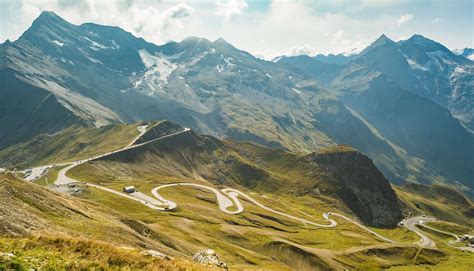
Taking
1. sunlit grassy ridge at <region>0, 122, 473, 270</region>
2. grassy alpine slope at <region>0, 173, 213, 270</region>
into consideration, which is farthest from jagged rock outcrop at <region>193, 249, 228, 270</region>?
sunlit grassy ridge at <region>0, 122, 473, 270</region>

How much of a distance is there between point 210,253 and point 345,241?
158662 millimetres

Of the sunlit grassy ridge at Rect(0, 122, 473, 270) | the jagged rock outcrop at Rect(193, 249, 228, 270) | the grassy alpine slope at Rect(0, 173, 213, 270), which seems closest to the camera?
the grassy alpine slope at Rect(0, 173, 213, 270)

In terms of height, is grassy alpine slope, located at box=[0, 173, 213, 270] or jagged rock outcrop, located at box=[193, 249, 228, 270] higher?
grassy alpine slope, located at box=[0, 173, 213, 270]

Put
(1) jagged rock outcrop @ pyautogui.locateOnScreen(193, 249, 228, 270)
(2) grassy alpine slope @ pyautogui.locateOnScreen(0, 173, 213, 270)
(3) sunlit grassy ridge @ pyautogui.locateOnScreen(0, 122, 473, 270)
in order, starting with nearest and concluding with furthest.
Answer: (2) grassy alpine slope @ pyautogui.locateOnScreen(0, 173, 213, 270)
(3) sunlit grassy ridge @ pyautogui.locateOnScreen(0, 122, 473, 270)
(1) jagged rock outcrop @ pyautogui.locateOnScreen(193, 249, 228, 270)

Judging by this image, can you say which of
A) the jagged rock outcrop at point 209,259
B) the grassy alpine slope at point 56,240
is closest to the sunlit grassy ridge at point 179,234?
the grassy alpine slope at point 56,240

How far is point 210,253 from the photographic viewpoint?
45969 mm

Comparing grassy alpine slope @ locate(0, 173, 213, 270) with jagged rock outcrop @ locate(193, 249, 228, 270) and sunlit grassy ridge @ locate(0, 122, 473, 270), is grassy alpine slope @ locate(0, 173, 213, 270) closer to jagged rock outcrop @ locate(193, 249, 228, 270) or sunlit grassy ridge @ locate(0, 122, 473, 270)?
sunlit grassy ridge @ locate(0, 122, 473, 270)

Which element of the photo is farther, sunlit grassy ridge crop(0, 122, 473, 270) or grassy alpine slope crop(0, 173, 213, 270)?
sunlit grassy ridge crop(0, 122, 473, 270)

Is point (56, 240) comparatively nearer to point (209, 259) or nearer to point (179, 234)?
point (209, 259)

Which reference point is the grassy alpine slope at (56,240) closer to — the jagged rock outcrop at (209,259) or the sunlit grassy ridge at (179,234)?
the sunlit grassy ridge at (179,234)

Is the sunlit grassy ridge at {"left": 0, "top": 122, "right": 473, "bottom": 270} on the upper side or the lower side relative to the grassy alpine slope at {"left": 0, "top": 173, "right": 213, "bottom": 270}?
lower

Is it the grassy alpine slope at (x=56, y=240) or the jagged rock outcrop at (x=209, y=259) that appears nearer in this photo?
the grassy alpine slope at (x=56, y=240)

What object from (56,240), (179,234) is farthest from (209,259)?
(179,234)

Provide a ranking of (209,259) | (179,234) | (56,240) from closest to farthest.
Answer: (56,240), (209,259), (179,234)
